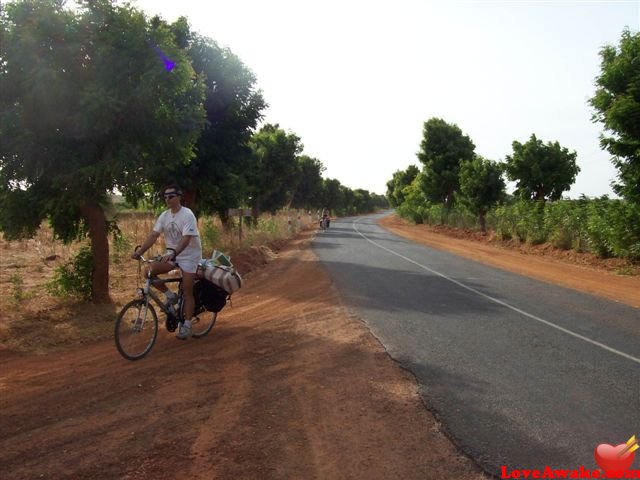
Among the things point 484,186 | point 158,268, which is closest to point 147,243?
point 158,268

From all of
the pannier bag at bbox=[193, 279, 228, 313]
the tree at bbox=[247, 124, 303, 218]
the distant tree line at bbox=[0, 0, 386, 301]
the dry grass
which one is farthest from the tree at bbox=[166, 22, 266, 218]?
the tree at bbox=[247, 124, 303, 218]

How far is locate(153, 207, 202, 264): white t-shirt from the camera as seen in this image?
6.95 m

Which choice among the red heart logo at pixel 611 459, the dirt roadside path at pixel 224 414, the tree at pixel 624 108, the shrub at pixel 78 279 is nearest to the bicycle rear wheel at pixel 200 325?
the dirt roadside path at pixel 224 414

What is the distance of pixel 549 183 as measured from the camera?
102 feet

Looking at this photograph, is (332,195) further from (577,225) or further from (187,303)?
(187,303)

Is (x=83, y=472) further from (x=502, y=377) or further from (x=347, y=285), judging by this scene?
(x=347, y=285)

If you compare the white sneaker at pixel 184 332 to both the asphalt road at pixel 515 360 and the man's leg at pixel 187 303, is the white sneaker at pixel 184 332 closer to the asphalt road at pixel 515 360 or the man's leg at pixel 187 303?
the man's leg at pixel 187 303

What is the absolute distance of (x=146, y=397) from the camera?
5.15 meters

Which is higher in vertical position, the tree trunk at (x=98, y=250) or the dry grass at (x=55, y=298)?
the tree trunk at (x=98, y=250)

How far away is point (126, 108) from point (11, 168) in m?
2.08

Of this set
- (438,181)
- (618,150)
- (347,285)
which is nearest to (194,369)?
(347,285)

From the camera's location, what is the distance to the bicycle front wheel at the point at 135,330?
640 centimetres

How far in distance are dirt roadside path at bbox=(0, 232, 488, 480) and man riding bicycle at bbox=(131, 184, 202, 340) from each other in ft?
2.01

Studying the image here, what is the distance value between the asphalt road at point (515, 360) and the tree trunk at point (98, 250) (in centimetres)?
445
